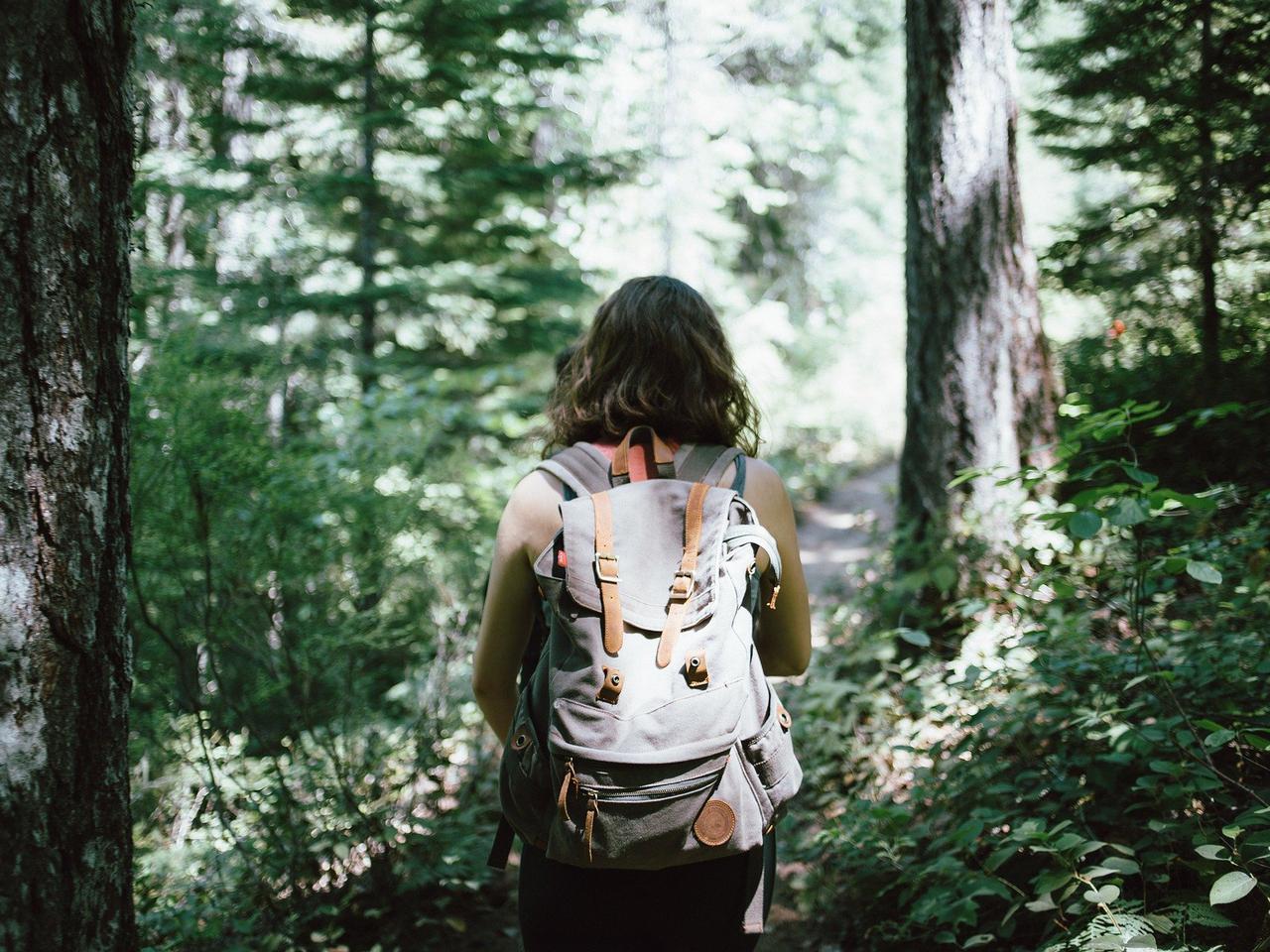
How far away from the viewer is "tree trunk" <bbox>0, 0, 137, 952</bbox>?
1.52m

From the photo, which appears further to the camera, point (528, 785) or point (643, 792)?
point (528, 785)

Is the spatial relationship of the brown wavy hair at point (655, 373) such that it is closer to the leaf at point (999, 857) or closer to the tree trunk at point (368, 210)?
the leaf at point (999, 857)

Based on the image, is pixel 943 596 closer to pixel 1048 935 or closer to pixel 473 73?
pixel 1048 935

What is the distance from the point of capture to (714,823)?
150 cm

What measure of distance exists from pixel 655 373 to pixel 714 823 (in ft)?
3.01

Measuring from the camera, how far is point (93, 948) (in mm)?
1622

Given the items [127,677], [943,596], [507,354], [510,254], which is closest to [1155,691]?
[943,596]

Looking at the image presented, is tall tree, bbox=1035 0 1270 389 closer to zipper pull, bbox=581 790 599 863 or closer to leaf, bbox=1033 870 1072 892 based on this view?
leaf, bbox=1033 870 1072 892

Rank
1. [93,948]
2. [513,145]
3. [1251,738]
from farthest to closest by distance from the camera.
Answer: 1. [513,145]
2. [1251,738]
3. [93,948]

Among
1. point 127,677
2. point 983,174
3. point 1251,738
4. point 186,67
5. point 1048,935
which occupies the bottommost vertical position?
point 1048,935

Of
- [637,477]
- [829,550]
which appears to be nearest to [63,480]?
[637,477]

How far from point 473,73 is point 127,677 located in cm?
778

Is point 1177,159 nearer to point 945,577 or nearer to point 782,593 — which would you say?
point 945,577

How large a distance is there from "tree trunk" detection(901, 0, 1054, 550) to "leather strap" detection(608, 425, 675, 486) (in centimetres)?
288
